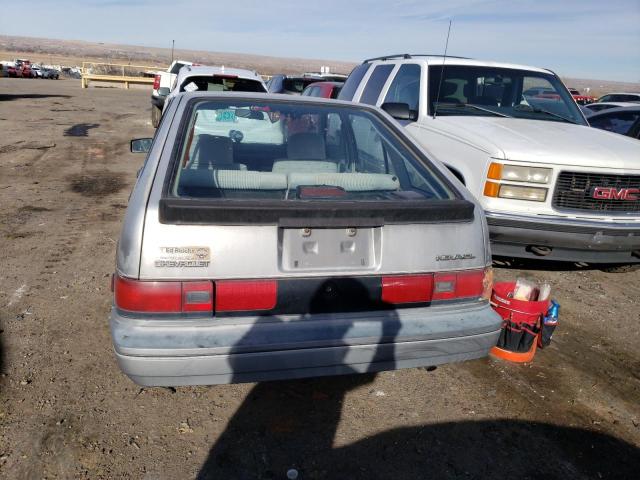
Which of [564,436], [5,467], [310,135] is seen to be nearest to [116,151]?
[310,135]

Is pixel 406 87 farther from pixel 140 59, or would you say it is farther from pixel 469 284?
pixel 140 59

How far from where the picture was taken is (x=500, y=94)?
18.9ft

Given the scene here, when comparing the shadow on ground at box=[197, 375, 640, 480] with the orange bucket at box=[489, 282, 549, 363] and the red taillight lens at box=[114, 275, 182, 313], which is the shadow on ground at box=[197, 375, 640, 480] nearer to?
the orange bucket at box=[489, 282, 549, 363]

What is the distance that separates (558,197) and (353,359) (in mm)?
2648

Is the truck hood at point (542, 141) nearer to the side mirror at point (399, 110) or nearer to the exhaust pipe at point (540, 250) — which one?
the side mirror at point (399, 110)

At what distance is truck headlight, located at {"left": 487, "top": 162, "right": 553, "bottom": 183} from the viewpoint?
403cm

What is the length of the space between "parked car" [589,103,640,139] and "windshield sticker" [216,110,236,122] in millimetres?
6036

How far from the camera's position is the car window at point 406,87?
564 cm

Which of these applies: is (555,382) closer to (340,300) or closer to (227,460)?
(340,300)

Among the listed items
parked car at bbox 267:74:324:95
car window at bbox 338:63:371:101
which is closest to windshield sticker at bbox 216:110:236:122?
car window at bbox 338:63:371:101

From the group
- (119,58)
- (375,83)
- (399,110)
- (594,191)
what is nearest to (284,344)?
(594,191)

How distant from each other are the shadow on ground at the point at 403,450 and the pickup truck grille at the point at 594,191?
1.99m

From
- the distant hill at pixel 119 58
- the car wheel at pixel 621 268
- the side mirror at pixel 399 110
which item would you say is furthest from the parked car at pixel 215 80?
the distant hill at pixel 119 58

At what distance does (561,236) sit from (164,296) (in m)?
3.11
